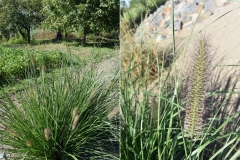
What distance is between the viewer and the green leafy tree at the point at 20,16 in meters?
1.13

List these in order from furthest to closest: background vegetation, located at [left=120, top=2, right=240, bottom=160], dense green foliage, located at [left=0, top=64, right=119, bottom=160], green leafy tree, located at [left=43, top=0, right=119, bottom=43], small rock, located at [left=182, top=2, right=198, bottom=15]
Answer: small rock, located at [left=182, top=2, right=198, bottom=15]
green leafy tree, located at [left=43, top=0, right=119, bottom=43]
dense green foliage, located at [left=0, top=64, right=119, bottom=160]
background vegetation, located at [left=120, top=2, right=240, bottom=160]

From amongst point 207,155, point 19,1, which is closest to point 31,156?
point 19,1

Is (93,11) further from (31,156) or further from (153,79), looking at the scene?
(31,156)

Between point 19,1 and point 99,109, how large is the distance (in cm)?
65

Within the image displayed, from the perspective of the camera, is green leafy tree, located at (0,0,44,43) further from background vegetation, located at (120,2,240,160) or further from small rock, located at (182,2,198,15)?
small rock, located at (182,2,198,15)

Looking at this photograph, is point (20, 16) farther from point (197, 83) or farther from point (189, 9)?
point (189, 9)

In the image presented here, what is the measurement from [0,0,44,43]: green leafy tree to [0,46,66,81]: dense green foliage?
10 cm

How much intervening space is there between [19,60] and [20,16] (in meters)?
0.26

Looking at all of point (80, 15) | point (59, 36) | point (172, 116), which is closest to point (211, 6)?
point (80, 15)

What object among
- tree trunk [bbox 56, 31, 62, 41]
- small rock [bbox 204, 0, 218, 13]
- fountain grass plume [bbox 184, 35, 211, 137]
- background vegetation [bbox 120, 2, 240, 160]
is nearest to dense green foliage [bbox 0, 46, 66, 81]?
tree trunk [bbox 56, 31, 62, 41]

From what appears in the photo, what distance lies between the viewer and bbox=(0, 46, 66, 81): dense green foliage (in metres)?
1.24

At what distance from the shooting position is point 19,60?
4.32 ft

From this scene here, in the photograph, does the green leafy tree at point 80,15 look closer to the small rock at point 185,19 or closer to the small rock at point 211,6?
the small rock at point 185,19

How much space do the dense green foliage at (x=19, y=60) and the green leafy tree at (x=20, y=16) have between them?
10 centimetres
